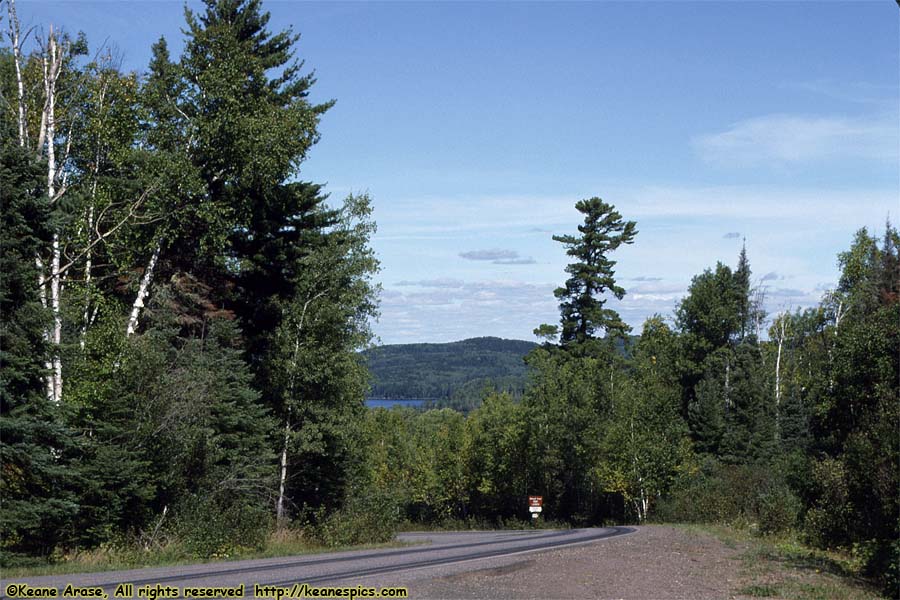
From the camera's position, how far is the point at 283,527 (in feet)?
95.6

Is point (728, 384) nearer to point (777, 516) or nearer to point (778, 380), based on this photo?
point (778, 380)

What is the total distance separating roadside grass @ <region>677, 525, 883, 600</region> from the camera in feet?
47.3

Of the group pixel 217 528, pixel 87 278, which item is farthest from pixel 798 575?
pixel 87 278

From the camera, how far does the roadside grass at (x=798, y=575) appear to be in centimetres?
1443

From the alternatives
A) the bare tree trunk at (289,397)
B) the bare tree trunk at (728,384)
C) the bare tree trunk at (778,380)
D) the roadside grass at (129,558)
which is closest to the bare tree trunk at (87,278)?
the roadside grass at (129,558)

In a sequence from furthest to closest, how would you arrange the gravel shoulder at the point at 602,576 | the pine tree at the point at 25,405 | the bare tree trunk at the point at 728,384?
1. the bare tree trunk at the point at 728,384
2. the pine tree at the point at 25,405
3. the gravel shoulder at the point at 602,576

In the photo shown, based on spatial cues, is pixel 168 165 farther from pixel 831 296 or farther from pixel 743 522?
pixel 831 296

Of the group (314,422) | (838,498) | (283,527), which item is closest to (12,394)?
(283,527)

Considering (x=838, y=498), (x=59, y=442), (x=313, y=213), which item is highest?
(x=313, y=213)

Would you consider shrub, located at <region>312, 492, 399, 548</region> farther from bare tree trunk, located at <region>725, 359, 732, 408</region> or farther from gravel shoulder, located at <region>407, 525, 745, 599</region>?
bare tree trunk, located at <region>725, 359, 732, 408</region>

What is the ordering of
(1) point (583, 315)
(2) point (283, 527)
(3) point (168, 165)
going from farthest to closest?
(1) point (583, 315) → (2) point (283, 527) → (3) point (168, 165)

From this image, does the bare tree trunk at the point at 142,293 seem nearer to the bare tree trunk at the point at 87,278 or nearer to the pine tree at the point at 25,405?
the bare tree trunk at the point at 87,278

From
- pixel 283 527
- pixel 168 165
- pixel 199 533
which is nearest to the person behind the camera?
pixel 199 533

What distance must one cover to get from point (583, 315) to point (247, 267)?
121 ft
